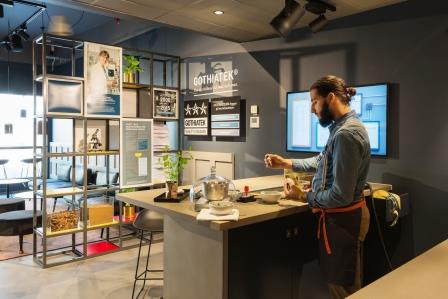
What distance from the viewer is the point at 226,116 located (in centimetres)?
468

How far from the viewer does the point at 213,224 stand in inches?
73.5

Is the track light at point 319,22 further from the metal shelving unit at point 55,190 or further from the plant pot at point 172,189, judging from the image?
the metal shelving unit at point 55,190

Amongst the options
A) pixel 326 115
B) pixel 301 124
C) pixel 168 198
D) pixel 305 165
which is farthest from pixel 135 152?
pixel 326 115

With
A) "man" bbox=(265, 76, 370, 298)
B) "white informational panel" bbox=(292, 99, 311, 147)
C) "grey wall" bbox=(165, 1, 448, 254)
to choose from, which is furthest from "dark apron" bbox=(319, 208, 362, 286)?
"white informational panel" bbox=(292, 99, 311, 147)

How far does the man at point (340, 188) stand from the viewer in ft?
6.17

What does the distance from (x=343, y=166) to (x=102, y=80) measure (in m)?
3.08

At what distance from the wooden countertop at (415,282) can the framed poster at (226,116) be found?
3.16 meters

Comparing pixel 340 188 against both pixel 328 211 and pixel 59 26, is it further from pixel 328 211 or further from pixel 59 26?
pixel 59 26

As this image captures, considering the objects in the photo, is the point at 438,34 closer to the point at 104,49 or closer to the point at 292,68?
the point at 292,68

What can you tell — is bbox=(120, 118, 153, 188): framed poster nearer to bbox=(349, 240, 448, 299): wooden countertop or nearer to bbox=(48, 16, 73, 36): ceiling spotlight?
bbox=(48, 16, 73, 36): ceiling spotlight

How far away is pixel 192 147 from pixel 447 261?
13.0 feet

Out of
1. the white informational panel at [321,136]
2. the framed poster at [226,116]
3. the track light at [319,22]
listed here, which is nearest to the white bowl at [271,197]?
the white informational panel at [321,136]

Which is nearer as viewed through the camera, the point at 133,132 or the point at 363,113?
the point at 363,113

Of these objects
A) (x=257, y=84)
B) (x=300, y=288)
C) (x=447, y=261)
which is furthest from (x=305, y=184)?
(x=257, y=84)
